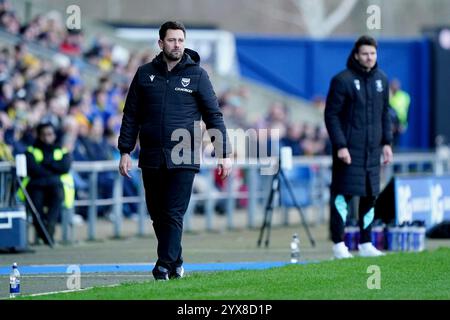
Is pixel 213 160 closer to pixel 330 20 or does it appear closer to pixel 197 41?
pixel 197 41

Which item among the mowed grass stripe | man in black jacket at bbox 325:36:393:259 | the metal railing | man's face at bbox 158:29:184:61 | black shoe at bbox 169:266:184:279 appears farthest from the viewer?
the metal railing

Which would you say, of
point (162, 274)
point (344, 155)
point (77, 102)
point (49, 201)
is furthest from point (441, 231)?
point (162, 274)

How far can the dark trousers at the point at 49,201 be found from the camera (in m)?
19.8

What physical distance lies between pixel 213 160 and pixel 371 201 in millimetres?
7268

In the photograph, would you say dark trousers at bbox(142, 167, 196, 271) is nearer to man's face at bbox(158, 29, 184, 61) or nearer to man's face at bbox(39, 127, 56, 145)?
man's face at bbox(158, 29, 184, 61)

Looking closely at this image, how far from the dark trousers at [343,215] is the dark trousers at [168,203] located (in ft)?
12.1

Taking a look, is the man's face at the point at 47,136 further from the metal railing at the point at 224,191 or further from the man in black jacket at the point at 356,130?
the man in black jacket at the point at 356,130

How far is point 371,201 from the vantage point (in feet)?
55.0

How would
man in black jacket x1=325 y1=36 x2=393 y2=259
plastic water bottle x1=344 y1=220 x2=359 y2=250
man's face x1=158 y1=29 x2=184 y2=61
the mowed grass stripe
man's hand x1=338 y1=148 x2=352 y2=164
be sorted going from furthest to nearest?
plastic water bottle x1=344 y1=220 x2=359 y2=250 < man in black jacket x1=325 y1=36 x2=393 y2=259 < man's hand x1=338 y1=148 x2=352 y2=164 < man's face x1=158 y1=29 x2=184 y2=61 < the mowed grass stripe

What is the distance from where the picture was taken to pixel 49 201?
1995 centimetres

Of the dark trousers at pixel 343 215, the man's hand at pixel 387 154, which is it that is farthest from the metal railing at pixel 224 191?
the man's hand at pixel 387 154

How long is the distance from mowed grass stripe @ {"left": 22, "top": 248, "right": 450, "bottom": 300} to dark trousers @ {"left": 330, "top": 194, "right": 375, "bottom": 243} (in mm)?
1374

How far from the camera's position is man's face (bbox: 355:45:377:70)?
1636 centimetres

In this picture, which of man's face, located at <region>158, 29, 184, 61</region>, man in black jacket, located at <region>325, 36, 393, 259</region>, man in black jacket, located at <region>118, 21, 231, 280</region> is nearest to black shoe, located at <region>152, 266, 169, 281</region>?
man in black jacket, located at <region>118, 21, 231, 280</region>
